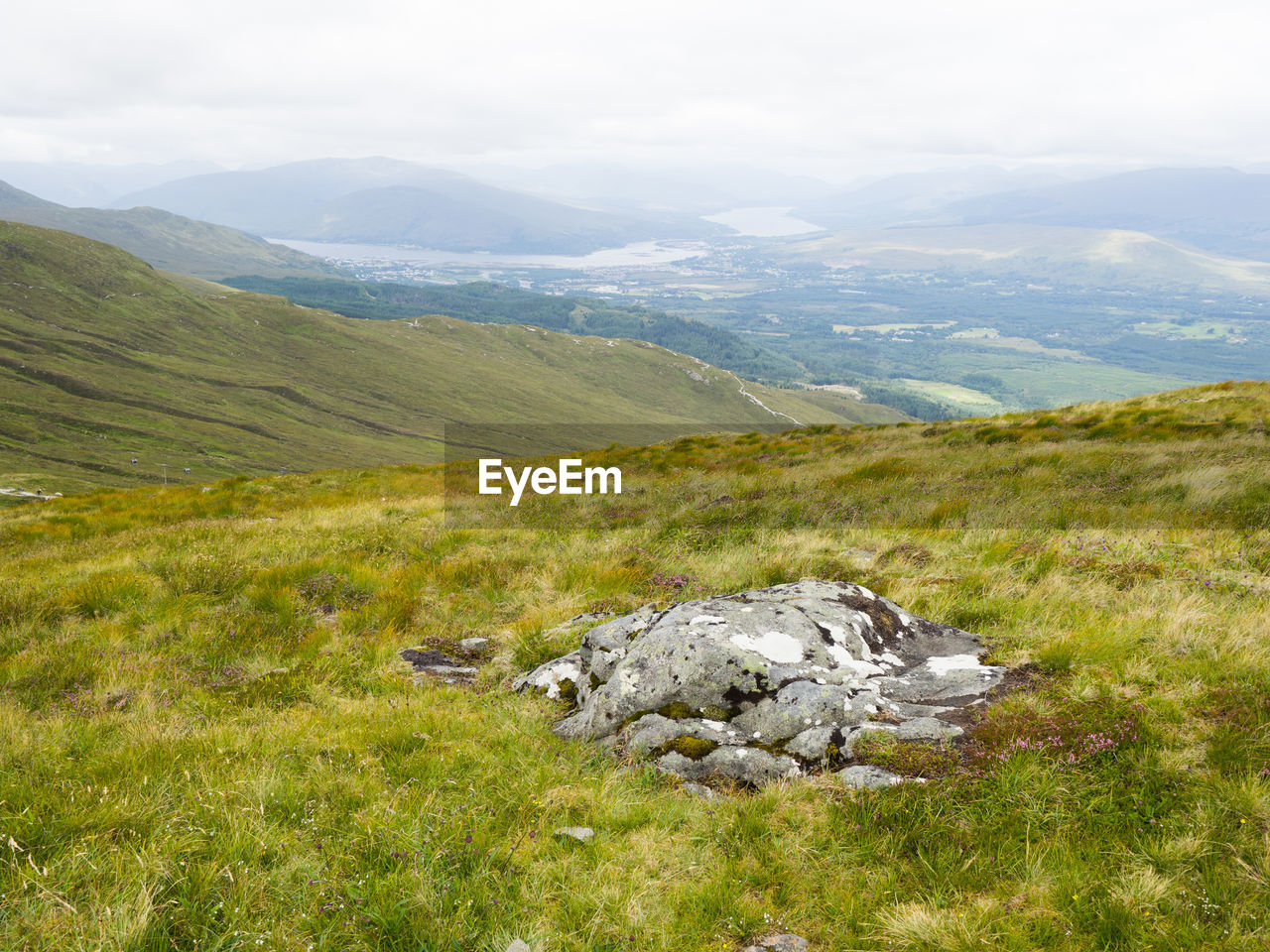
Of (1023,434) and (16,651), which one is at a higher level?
(1023,434)

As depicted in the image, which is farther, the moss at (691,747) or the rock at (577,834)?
the moss at (691,747)

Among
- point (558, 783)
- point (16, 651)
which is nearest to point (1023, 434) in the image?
point (558, 783)

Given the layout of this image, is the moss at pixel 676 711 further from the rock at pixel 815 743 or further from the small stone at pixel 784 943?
the small stone at pixel 784 943

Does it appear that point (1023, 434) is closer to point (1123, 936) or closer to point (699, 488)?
point (699, 488)

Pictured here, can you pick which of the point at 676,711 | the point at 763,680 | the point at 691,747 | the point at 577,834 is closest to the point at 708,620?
the point at 763,680

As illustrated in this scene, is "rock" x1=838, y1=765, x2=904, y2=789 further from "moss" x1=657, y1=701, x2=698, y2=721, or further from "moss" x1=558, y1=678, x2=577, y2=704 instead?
"moss" x1=558, y1=678, x2=577, y2=704

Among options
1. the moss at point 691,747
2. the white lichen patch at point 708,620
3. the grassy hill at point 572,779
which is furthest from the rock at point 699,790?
the white lichen patch at point 708,620

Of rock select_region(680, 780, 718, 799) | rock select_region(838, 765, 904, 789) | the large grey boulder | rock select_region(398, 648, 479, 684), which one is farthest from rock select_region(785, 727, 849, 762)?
rock select_region(398, 648, 479, 684)
